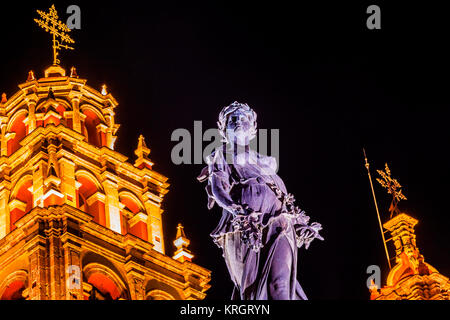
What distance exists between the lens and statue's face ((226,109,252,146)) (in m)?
19.8

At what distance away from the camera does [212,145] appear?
21781 millimetres

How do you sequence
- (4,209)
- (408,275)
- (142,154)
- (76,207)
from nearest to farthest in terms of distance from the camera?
(76,207) < (4,209) < (142,154) < (408,275)

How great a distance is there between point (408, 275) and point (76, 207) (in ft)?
72.6

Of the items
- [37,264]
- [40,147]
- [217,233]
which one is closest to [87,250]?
[37,264]

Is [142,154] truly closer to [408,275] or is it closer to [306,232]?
[408,275]

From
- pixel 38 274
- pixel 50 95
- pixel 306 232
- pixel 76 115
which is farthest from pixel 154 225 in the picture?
pixel 306 232

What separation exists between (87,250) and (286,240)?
109 ft

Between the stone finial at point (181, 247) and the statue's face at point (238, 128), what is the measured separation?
3567cm

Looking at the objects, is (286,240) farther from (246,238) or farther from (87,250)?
(87,250)

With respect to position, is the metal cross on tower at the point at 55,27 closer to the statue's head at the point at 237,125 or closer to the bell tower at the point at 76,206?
the bell tower at the point at 76,206

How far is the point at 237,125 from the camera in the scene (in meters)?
19.8

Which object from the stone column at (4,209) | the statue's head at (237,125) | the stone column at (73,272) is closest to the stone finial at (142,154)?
the stone column at (4,209)

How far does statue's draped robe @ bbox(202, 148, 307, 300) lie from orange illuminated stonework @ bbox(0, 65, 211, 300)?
2824 centimetres
